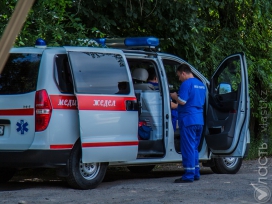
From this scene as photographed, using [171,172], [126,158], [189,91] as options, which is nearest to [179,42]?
[171,172]

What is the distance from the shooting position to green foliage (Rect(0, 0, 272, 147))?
9781 mm

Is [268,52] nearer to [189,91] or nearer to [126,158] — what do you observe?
[189,91]

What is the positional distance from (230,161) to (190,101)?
190 centimetres

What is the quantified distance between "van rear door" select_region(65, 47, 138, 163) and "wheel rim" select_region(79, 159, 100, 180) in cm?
17

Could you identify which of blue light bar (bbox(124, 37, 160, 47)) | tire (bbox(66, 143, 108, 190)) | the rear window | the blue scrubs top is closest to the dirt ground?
tire (bbox(66, 143, 108, 190))

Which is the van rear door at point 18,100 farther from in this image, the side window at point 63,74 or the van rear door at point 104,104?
the van rear door at point 104,104

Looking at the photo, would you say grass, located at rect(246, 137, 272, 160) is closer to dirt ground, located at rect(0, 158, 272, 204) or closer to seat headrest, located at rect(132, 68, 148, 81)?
dirt ground, located at rect(0, 158, 272, 204)

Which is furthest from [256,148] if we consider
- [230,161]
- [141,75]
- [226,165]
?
[141,75]

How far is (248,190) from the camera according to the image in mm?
7688

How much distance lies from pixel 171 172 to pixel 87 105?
145 inches

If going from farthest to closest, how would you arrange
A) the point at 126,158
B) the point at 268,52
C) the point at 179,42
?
1. the point at 268,52
2. the point at 179,42
3. the point at 126,158

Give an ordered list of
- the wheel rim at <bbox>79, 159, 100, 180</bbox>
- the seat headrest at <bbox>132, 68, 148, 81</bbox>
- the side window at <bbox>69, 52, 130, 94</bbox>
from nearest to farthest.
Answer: the side window at <bbox>69, 52, 130, 94</bbox> < the wheel rim at <bbox>79, 159, 100, 180</bbox> < the seat headrest at <bbox>132, 68, 148, 81</bbox>

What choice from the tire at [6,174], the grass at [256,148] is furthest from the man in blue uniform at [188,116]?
the grass at [256,148]

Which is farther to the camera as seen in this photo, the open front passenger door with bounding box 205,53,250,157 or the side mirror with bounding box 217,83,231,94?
the side mirror with bounding box 217,83,231,94
